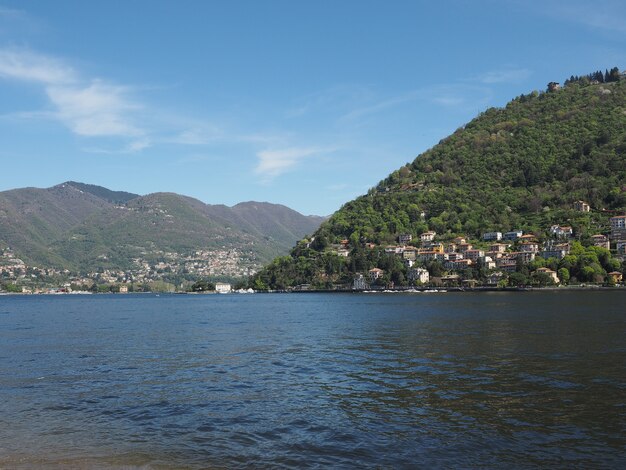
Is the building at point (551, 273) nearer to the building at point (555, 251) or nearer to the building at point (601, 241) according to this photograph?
the building at point (555, 251)

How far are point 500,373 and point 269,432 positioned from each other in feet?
46.1

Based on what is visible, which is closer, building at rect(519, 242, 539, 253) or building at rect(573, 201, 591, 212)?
building at rect(519, 242, 539, 253)

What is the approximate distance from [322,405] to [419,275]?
174724 mm

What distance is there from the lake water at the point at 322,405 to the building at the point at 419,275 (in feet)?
489

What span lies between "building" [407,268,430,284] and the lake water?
14898cm

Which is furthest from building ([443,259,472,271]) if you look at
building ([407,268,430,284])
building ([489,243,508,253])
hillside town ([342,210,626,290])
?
building ([489,243,508,253])

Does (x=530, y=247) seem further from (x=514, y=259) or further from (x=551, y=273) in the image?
(x=551, y=273)

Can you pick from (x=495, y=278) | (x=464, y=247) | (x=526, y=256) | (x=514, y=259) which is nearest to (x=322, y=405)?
(x=495, y=278)

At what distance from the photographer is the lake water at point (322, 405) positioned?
15414 mm

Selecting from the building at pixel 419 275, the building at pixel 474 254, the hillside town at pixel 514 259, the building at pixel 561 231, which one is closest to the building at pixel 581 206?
the hillside town at pixel 514 259

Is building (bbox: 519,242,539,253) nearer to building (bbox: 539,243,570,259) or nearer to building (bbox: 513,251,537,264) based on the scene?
building (bbox: 513,251,537,264)

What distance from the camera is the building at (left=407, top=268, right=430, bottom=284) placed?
18962 centimetres

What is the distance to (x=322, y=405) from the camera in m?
21.0

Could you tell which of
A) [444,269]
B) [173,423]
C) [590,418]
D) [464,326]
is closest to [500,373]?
[590,418]
